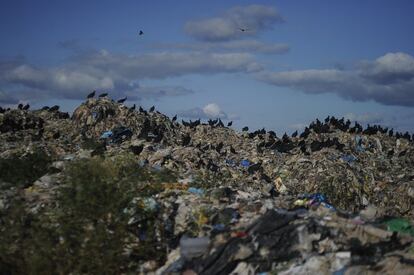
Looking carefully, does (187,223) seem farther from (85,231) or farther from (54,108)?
(54,108)

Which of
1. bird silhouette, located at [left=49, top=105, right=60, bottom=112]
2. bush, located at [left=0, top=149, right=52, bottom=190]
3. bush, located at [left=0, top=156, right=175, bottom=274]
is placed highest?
bird silhouette, located at [left=49, top=105, right=60, bottom=112]

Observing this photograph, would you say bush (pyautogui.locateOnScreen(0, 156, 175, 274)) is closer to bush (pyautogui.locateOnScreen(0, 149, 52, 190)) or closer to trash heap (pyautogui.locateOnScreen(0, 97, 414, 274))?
trash heap (pyautogui.locateOnScreen(0, 97, 414, 274))

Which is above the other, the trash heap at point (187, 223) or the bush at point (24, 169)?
the bush at point (24, 169)

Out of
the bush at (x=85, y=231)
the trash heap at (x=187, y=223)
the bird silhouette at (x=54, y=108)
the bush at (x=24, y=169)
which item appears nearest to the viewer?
the trash heap at (x=187, y=223)

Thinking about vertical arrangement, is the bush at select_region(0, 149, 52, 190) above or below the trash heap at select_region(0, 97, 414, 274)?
above

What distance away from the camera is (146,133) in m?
14.7

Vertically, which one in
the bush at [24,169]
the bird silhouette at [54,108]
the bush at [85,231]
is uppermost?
the bird silhouette at [54,108]

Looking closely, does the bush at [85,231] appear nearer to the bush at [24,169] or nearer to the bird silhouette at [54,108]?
the bush at [24,169]

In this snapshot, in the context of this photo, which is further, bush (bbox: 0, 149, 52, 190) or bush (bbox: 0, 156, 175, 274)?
bush (bbox: 0, 149, 52, 190)

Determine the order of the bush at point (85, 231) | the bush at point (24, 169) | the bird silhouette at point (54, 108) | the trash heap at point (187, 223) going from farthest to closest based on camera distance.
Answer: the bird silhouette at point (54, 108), the bush at point (24, 169), the bush at point (85, 231), the trash heap at point (187, 223)

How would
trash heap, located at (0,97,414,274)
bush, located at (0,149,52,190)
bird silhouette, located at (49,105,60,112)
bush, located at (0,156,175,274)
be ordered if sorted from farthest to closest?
bird silhouette, located at (49,105,60,112) → bush, located at (0,149,52,190) → bush, located at (0,156,175,274) → trash heap, located at (0,97,414,274)

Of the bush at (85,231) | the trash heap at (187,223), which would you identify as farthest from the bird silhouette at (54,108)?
the bush at (85,231)

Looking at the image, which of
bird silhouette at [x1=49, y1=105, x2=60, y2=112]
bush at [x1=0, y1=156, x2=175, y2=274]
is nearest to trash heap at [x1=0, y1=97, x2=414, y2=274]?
bush at [x1=0, y1=156, x2=175, y2=274]

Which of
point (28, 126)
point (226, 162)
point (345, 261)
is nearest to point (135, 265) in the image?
point (345, 261)
